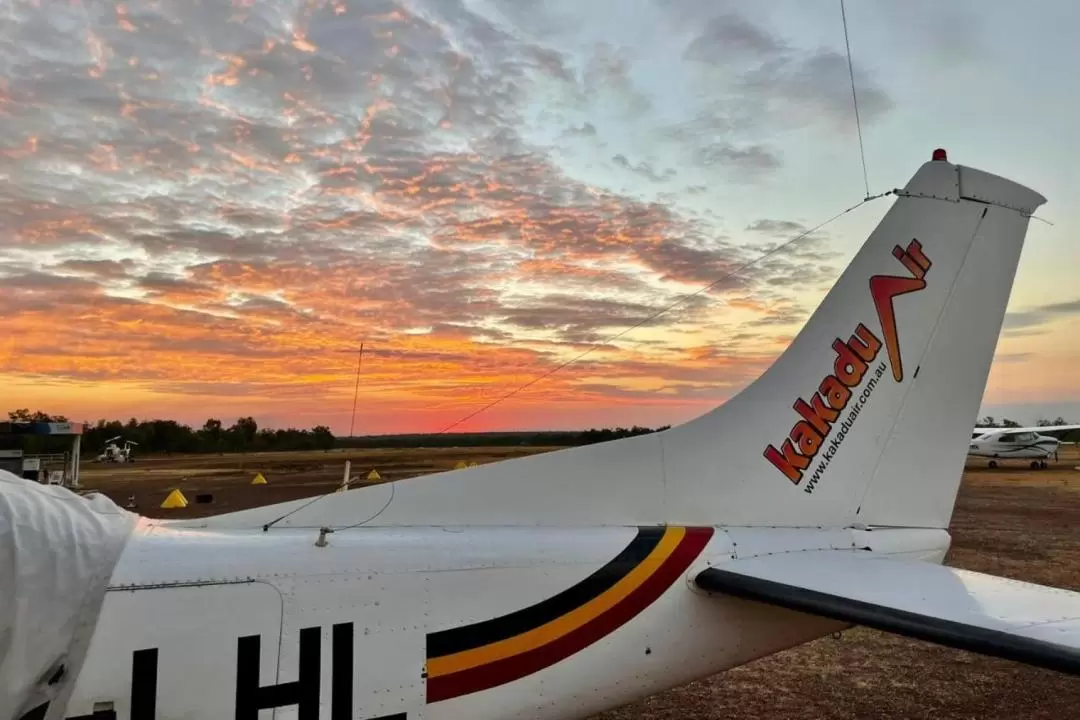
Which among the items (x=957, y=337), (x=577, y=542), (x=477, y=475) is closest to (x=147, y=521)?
(x=477, y=475)

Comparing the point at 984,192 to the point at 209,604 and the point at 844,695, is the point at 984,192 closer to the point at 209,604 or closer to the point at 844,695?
the point at 844,695

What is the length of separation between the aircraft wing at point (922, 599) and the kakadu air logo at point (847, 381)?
0.63 meters

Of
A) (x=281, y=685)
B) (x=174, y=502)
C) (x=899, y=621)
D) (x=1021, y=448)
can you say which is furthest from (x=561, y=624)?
(x=1021, y=448)

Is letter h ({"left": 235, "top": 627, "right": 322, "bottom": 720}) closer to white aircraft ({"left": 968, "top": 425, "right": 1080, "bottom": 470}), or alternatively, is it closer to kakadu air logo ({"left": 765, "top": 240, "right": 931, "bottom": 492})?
kakadu air logo ({"left": 765, "top": 240, "right": 931, "bottom": 492})

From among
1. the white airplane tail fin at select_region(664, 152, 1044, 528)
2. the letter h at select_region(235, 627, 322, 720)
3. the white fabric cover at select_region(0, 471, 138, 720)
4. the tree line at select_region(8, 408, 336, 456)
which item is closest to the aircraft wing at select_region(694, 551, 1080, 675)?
the white airplane tail fin at select_region(664, 152, 1044, 528)

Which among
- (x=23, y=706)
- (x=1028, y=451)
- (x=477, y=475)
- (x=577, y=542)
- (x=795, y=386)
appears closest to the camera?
(x=23, y=706)

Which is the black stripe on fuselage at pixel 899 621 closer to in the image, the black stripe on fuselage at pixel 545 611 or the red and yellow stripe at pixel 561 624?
the red and yellow stripe at pixel 561 624

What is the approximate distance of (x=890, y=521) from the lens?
426 cm

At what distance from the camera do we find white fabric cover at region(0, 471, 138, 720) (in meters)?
2.23

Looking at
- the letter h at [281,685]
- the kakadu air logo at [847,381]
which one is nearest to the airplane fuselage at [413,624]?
the letter h at [281,685]

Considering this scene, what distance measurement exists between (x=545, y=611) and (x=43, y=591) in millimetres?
2026

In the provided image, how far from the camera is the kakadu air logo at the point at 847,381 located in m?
4.14

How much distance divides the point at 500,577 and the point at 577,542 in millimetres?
483

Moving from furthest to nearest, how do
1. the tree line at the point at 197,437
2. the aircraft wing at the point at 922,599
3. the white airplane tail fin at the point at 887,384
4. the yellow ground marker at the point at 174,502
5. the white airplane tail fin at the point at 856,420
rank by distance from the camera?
the tree line at the point at 197,437 < the yellow ground marker at the point at 174,502 < the white airplane tail fin at the point at 887,384 < the white airplane tail fin at the point at 856,420 < the aircraft wing at the point at 922,599
